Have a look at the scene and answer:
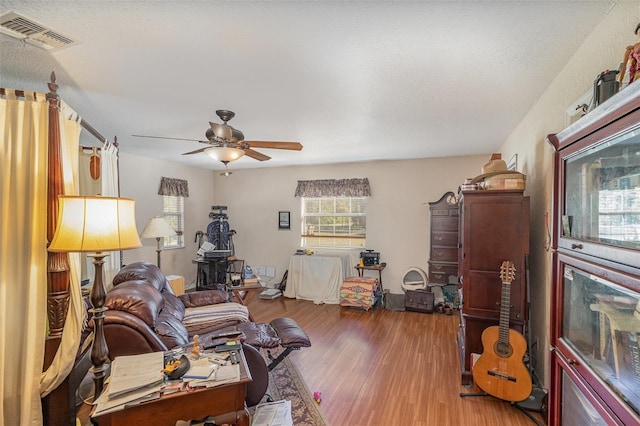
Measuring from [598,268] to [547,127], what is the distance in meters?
1.76

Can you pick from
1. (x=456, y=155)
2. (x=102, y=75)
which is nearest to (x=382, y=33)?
(x=102, y=75)

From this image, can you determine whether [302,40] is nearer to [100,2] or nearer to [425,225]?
[100,2]

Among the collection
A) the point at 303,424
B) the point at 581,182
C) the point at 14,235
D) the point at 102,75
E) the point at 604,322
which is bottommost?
the point at 303,424

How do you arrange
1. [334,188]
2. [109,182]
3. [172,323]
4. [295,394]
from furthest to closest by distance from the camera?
[334,188]
[109,182]
[295,394]
[172,323]

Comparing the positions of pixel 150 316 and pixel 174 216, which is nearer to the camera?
pixel 150 316

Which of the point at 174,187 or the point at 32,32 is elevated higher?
the point at 32,32

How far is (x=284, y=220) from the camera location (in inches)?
243

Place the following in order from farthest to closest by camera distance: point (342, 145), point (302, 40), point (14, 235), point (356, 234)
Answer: point (356, 234)
point (342, 145)
point (302, 40)
point (14, 235)

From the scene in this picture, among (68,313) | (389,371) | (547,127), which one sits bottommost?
(389,371)

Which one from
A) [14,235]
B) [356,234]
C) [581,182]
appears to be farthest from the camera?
[356,234]

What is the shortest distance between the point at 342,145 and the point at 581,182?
3105 millimetres

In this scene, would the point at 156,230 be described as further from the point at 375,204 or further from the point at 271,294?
the point at 375,204

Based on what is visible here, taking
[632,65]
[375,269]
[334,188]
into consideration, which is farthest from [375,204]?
[632,65]

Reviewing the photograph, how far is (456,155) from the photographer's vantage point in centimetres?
486
